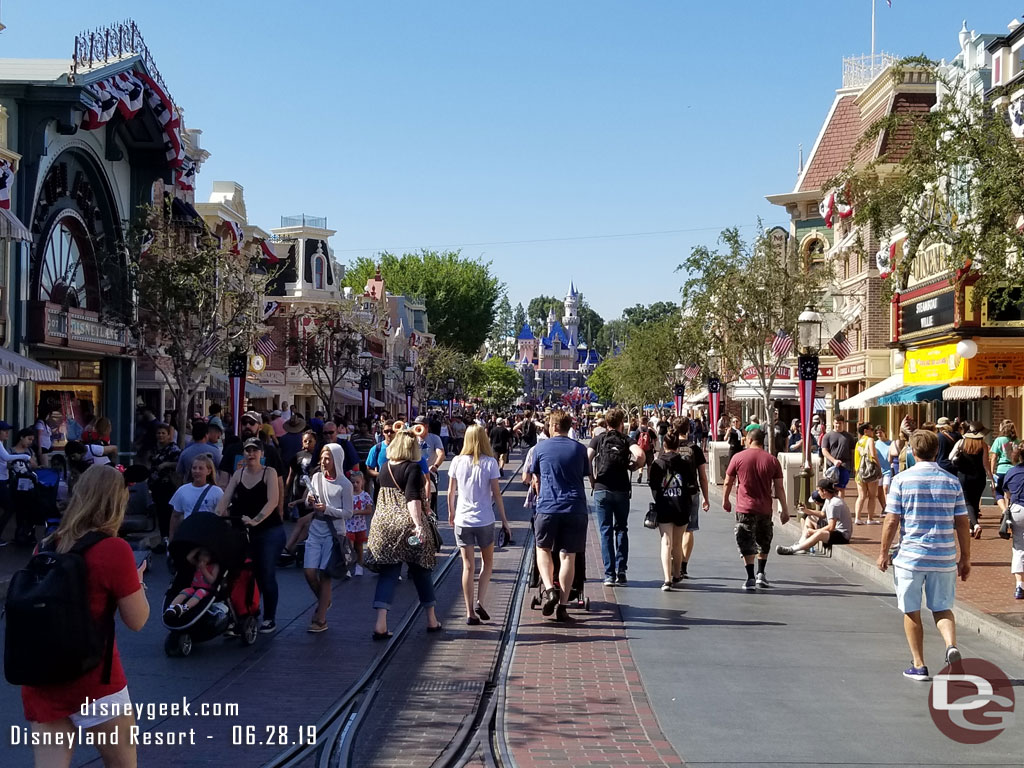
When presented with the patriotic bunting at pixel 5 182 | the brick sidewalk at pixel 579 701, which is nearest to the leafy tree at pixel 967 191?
the brick sidewalk at pixel 579 701

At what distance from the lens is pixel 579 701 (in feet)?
24.5

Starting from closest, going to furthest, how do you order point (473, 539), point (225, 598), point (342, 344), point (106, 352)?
point (225, 598), point (473, 539), point (106, 352), point (342, 344)

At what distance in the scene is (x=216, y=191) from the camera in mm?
47031

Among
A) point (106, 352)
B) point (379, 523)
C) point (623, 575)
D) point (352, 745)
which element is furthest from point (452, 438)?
point (352, 745)

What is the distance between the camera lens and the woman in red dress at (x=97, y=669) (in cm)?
439

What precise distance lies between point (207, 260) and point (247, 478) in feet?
56.4

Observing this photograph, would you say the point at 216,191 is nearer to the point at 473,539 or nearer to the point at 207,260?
the point at 207,260

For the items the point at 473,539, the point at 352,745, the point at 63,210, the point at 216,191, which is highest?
the point at 216,191

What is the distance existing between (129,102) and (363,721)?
888 inches

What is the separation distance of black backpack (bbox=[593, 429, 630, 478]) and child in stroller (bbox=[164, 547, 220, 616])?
4252mm

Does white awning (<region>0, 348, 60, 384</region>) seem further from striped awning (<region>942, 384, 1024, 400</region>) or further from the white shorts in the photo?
striped awning (<region>942, 384, 1024, 400</region>)

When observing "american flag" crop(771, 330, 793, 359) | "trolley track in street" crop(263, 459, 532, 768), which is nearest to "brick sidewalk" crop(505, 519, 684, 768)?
"trolley track in street" crop(263, 459, 532, 768)

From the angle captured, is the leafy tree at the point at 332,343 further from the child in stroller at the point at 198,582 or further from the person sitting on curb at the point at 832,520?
the child in stroller at the point at 198,582

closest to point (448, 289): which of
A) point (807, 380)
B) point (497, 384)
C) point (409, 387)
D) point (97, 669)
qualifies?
point (409, 387)
